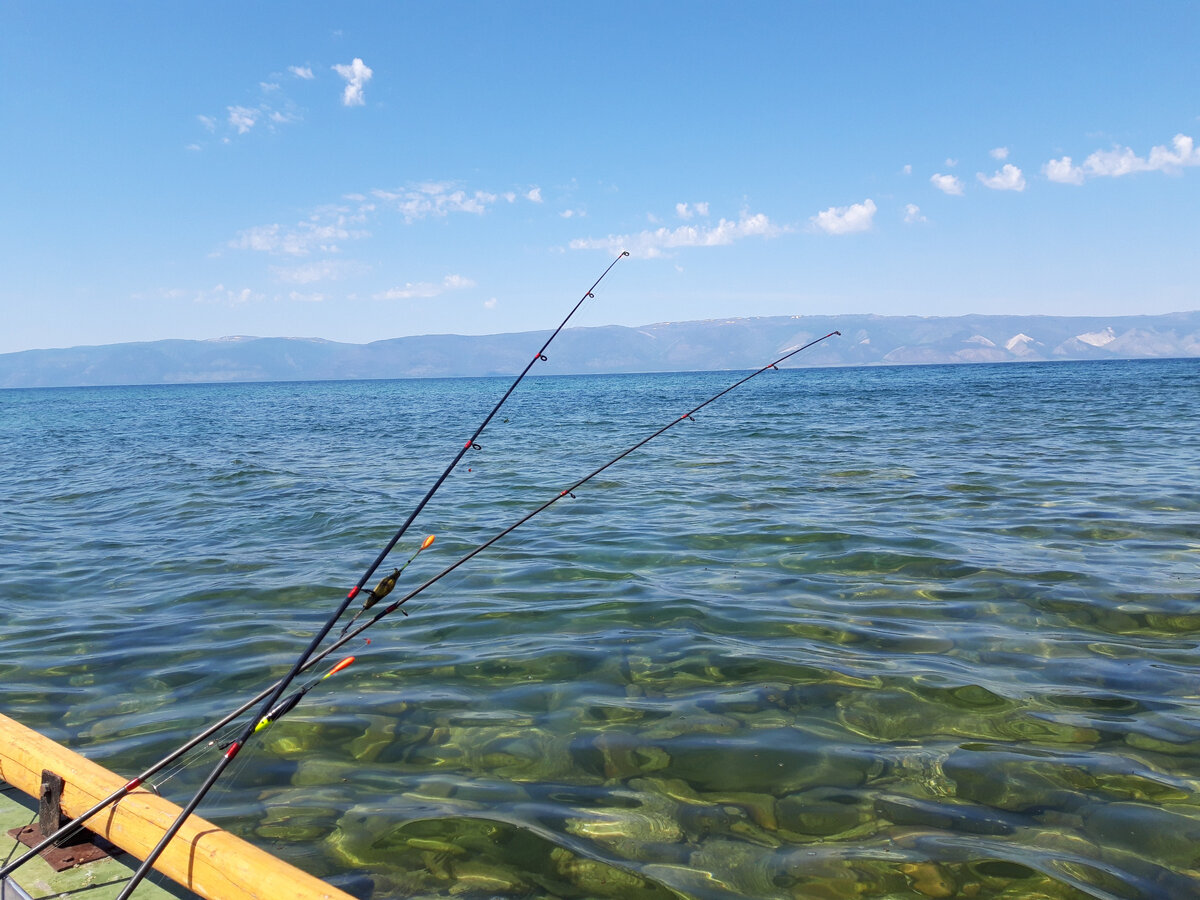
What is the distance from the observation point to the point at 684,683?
16.7ft

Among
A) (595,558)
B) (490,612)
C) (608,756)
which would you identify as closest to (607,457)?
(595,558)

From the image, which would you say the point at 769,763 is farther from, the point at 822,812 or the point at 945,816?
the point at 945,816

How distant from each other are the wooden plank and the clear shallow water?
0.80 m

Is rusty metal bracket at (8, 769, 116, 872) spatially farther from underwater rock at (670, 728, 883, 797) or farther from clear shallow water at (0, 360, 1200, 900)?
underwater rock at (670, 728, 883, 797)

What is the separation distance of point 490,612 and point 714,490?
6.52 meters

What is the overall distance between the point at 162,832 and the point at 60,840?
0.59 metres

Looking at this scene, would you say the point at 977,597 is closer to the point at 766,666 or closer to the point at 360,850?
the point at 766,666

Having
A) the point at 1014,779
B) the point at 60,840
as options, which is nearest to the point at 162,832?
the point at 60,840

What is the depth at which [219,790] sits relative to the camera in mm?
3959

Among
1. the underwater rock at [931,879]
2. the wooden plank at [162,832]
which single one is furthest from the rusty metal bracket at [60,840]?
the underwater rock at [931,879]

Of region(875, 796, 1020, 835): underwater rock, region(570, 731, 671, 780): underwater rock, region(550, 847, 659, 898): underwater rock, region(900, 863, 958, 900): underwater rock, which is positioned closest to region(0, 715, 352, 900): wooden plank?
region(550, 847, 659, 898): underwater rock

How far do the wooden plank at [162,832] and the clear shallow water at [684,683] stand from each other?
80cm

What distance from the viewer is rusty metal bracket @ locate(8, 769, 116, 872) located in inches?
114

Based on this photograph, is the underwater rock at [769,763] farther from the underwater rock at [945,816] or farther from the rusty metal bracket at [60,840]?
the rusty metal bracket at [60,840]
